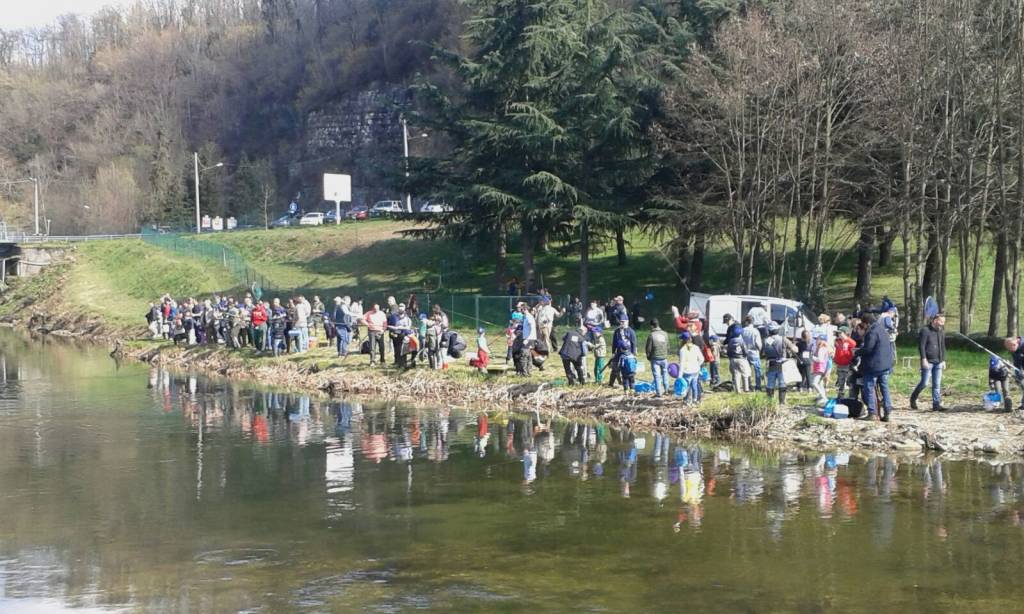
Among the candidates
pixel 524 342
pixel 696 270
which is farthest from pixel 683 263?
pixel 524 342

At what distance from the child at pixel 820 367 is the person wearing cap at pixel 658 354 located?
2.47 metres

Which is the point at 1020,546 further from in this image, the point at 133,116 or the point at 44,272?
the point at 133,116

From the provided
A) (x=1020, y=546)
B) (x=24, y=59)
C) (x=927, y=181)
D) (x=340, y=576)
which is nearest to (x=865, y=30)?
(x=927, y=181)

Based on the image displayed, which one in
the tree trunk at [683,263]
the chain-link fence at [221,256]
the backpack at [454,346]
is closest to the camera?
the backpack at [454,346]

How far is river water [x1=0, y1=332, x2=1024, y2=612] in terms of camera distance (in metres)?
11.8

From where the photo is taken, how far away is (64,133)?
135m

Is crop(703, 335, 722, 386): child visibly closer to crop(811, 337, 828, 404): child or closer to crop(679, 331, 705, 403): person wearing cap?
crop(679, 331, 705, 403): person wearing cap

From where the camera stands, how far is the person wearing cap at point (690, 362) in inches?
841

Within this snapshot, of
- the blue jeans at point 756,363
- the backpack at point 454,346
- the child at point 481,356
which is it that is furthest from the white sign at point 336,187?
the blue jeans at point 756,363

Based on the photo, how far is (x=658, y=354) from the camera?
870 inches

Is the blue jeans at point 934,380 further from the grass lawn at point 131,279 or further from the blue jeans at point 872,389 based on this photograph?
the grass lawn at point 131,279

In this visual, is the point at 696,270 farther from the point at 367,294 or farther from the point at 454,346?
the point at 454,346

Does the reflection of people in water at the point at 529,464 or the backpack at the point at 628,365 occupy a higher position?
the backpack at the point at 628,365

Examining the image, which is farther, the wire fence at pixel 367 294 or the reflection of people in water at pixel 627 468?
the wire fence at pixel 367 294
